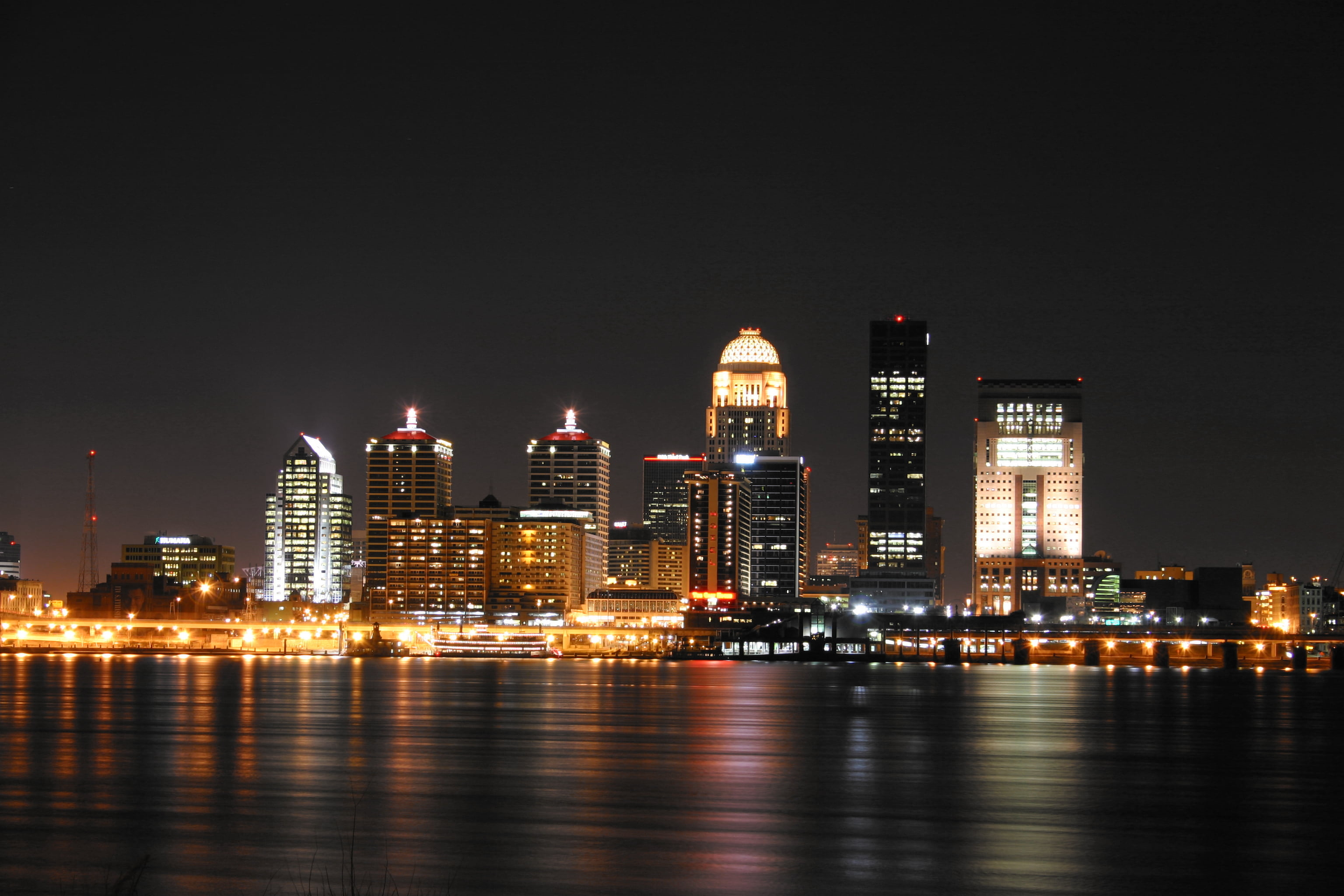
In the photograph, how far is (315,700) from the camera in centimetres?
12650

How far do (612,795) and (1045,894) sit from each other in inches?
962

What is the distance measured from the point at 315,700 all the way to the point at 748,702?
125 feet

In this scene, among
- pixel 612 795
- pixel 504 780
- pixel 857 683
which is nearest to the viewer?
pixel 612 795

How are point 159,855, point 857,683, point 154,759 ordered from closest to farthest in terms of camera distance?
point 159,855, point 154,759, point 857,683

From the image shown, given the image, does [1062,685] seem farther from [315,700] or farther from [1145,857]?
[1145,857]

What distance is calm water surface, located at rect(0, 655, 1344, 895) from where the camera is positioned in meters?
44.8

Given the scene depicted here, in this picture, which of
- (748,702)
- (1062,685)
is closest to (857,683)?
(1062,685)

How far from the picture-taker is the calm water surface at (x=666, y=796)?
44.8m

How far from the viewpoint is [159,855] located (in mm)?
A: 46656

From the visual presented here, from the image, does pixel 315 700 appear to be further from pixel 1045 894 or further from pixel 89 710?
pixel 1045 894

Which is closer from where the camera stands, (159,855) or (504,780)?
(159,855)

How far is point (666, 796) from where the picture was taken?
61750 millimetres

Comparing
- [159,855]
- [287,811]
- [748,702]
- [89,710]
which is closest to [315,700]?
[89,710]

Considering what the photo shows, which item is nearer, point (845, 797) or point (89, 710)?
point (845, 797)
